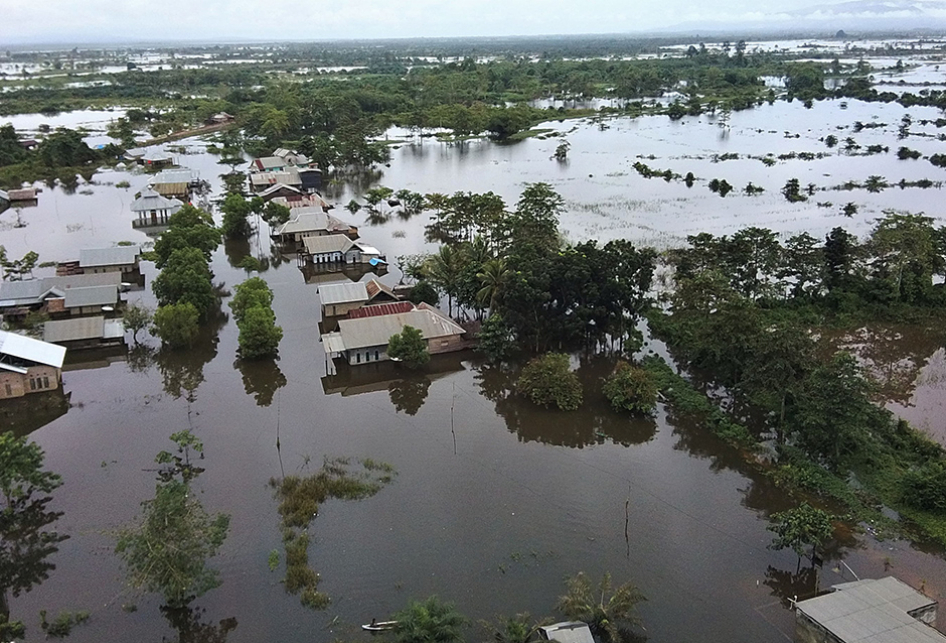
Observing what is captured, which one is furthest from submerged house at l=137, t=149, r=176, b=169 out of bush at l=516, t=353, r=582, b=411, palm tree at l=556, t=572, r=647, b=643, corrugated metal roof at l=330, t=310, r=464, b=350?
palm tree at l=556, t=572, r=647, b=643

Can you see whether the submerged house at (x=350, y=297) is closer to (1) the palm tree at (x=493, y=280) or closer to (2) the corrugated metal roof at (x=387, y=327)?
(2) the corrugated metal roof at (x=387, y=327)

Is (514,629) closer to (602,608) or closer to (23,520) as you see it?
(602,608)

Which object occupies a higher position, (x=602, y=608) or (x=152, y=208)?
(x=152, y=208)

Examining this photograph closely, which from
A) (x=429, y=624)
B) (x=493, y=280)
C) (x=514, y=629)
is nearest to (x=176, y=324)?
(x=493, y=280)

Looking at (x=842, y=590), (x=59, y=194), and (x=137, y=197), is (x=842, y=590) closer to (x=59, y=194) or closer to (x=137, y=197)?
(x=137, y=197)

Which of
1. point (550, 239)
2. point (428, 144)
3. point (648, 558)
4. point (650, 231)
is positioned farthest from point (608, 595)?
point (428, 144)
